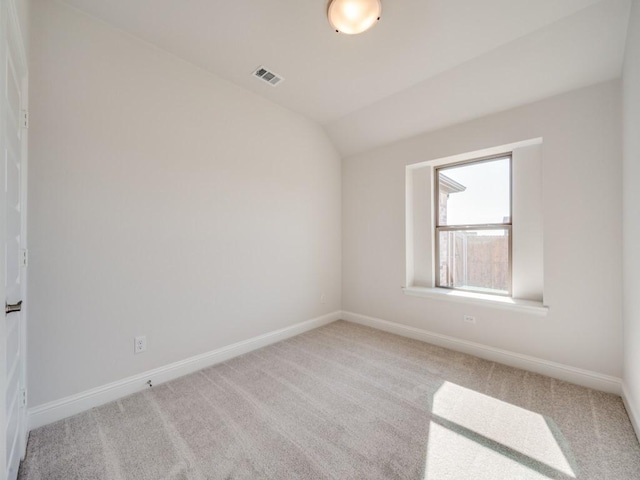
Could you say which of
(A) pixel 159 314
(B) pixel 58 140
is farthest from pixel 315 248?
(B) pixel 58 140

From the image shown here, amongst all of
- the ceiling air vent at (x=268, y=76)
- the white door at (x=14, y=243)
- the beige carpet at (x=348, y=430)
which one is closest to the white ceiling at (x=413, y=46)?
the ceiling air vent at (x=268, y=76)

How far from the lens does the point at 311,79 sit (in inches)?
106

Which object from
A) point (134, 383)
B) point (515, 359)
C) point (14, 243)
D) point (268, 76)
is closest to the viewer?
point (14, 243)

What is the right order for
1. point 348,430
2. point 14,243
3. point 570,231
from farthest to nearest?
1. point 570,231
2. point 348,430
3. point 14,243

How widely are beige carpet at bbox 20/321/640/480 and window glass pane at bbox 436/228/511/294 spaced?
91 cm

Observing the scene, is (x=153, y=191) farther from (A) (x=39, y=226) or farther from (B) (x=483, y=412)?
(B) (x=483, y=412)

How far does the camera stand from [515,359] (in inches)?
99.2

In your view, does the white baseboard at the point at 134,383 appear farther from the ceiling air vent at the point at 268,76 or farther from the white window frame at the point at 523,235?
the ceiling air vent at the point at 268,76

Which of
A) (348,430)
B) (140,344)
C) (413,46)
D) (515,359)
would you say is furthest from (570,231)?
(140,344)

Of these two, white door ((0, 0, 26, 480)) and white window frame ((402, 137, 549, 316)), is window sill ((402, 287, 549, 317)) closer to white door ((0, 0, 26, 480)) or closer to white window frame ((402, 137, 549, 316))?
white window frame ((402, 137, 549, 316))

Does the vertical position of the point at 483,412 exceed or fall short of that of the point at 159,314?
it falls short

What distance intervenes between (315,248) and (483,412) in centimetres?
244

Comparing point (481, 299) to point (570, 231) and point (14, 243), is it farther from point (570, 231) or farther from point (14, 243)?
point (14, 243)

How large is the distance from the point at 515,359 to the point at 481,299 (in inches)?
23.5
